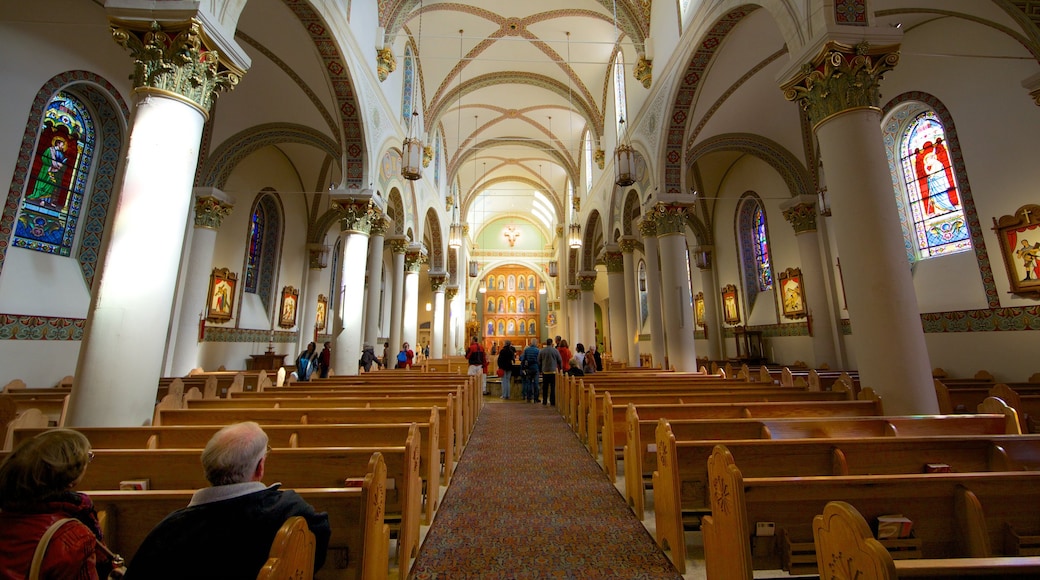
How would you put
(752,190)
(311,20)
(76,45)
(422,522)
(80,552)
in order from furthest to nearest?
1. (752,190)
2. (311,20)
3. (76,45)
4. (422,522)
5. (80,552)

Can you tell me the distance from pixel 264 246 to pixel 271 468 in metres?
12.0

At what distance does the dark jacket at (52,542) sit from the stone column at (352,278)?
23.4ft

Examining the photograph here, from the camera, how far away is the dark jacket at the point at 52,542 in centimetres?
115

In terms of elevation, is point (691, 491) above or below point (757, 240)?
below

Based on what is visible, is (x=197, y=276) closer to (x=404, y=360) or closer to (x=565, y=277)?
(x=404, y=360)

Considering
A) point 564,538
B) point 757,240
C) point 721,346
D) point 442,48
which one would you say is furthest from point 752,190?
point 564,538

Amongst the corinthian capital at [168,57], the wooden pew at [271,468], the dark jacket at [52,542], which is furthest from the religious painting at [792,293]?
the dark jacket at [52,542]

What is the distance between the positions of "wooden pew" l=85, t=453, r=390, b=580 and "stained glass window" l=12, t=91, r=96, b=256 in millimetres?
7007

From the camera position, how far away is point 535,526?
3.06m

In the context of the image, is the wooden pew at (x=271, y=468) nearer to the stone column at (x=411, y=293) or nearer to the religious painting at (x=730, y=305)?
the stone column at (x=411, y=293)

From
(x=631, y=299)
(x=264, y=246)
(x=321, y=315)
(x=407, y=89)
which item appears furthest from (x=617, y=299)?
(x=264, y=246)

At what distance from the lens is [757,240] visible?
13.0 metres

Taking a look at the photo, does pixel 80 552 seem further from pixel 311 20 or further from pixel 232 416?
pixel 311 20

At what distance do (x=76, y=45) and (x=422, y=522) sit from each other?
8.88m
